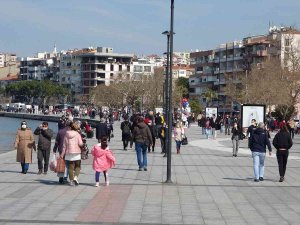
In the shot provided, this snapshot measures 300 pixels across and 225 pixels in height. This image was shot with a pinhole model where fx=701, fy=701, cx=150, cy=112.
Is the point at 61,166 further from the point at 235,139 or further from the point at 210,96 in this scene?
the point at 210,96

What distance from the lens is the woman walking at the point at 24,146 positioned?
18781 millimetres

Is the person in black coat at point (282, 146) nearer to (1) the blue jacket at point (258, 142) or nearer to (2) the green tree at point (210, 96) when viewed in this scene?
(1) the blue jacket at point (258, 142)

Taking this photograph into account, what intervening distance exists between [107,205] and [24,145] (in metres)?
6.48

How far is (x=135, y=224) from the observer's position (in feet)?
36.0

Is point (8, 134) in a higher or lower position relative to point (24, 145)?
lower

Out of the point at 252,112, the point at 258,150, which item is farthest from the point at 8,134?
the point at 258,150

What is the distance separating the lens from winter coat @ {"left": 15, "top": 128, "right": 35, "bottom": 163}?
61.6 ft

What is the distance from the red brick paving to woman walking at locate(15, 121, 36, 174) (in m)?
3.63

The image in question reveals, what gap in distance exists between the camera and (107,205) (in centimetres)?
1299

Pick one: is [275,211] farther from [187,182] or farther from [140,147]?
[140,147]

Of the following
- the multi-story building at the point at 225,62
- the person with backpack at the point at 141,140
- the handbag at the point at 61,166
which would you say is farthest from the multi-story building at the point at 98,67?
the handbag at the point at 61,166

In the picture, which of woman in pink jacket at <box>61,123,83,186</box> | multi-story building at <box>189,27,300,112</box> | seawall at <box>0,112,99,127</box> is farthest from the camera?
seawall at <box>0,112,99,127</box>

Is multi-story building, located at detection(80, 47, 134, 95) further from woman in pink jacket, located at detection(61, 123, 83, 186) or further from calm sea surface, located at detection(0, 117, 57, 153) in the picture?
woman in pink jacket, located at detection(61, 123, 83, 186)

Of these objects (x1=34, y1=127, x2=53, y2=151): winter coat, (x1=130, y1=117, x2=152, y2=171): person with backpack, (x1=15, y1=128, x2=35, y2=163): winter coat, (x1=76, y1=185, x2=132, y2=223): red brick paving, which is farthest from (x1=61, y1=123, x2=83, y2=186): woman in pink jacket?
(x1=130, y1=117, x2=152, y2=171): person with backpack
